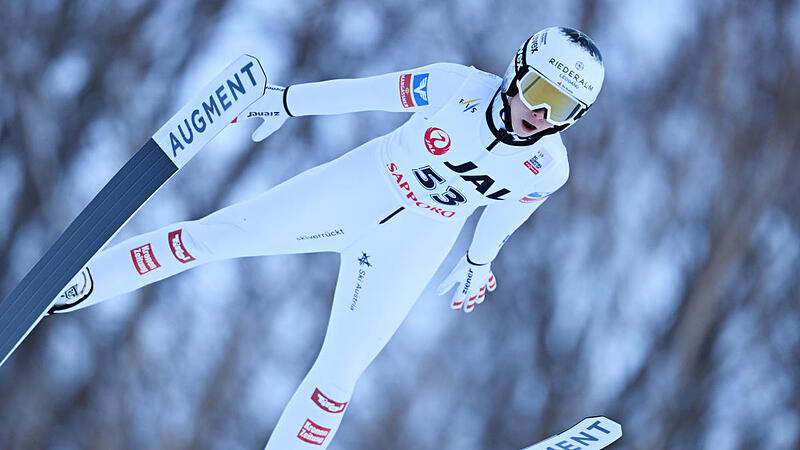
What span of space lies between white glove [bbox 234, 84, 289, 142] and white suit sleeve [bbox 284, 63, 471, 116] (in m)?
0.16

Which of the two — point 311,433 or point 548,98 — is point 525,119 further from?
point 311,433

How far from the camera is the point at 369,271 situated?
128 inches

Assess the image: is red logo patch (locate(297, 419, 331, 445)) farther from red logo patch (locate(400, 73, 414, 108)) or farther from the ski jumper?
red logo patch (locate(400, 73, 414, 108))

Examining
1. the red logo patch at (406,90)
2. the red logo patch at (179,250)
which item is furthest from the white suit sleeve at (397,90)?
the red logo patch at (179,250)

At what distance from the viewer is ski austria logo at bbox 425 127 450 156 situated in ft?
10.1

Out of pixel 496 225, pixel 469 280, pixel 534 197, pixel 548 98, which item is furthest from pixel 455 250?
pixel 548 98

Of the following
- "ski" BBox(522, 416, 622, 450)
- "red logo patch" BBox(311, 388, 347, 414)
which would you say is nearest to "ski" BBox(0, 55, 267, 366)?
"red logo patch" BBox(311, 388, 347, 414)

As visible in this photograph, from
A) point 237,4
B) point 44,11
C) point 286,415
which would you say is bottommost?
point 286,415

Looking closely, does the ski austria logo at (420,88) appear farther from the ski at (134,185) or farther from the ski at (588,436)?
the ski at (588,436)

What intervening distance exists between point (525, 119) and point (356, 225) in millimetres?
632

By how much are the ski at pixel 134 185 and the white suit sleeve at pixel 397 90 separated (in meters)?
0.29

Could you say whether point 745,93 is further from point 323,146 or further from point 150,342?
point 150,342

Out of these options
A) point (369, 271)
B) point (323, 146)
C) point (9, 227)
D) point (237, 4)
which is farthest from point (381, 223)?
point (9, 227)

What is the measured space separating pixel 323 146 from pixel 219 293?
3.92 feet
